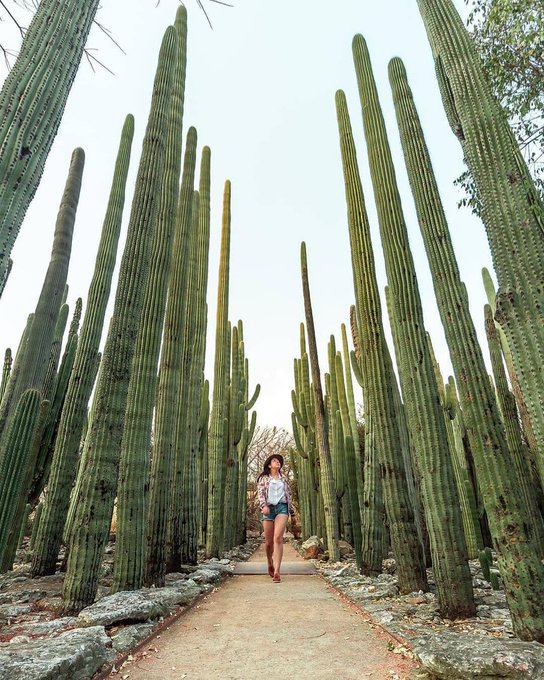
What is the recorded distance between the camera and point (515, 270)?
2.57 meters

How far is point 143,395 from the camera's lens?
13.8 feet

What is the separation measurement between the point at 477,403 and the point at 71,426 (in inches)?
166

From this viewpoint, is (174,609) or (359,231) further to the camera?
(359,231)

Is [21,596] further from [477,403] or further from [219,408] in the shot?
[477,403]

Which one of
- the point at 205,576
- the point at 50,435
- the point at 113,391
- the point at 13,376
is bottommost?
the point at 205,576

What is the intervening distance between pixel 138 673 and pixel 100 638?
11.1 inches

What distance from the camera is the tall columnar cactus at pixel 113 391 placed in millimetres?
3441

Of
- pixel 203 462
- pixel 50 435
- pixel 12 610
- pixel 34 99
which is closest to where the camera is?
pixel 34 99

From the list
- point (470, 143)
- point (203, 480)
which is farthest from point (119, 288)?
point (203, 480)

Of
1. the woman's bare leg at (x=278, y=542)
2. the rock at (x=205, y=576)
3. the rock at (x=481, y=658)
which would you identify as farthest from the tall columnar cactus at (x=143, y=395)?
the rock at (x=481, y=658)

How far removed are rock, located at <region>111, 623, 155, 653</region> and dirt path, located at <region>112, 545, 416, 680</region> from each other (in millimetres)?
95

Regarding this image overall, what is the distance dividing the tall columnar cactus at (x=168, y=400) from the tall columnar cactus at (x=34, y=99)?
10.5ft

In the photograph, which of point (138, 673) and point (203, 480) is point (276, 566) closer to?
point (138, 673)

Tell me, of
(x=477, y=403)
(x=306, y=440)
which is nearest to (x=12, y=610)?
(x=477, y=403)
